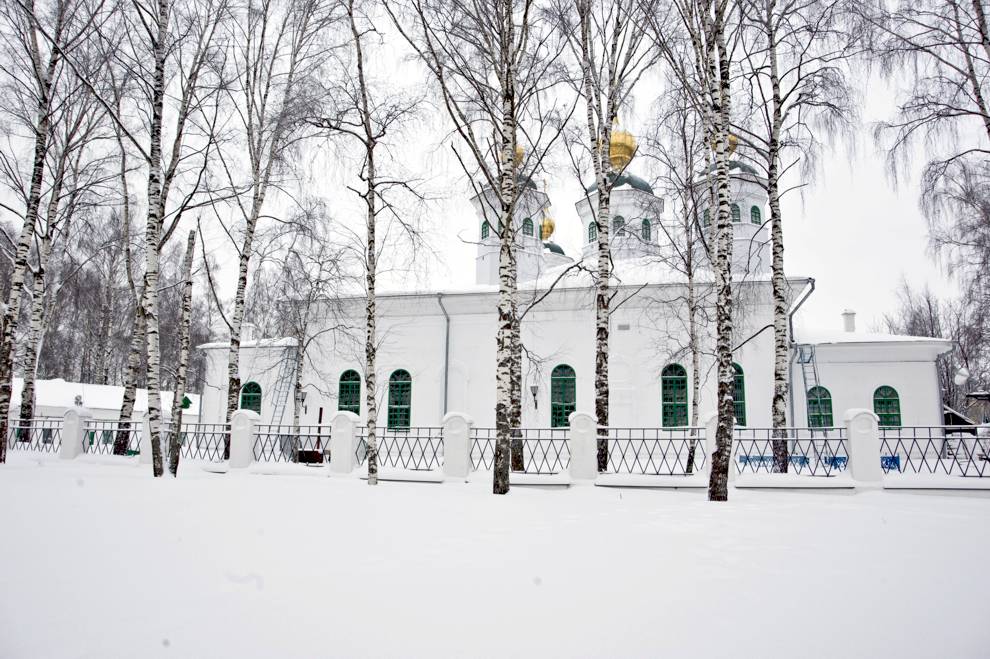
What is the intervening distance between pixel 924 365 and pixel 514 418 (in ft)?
44.4

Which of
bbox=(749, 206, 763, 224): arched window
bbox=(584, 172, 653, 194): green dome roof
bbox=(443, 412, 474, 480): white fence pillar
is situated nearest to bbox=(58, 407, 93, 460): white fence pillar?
bbox=(443, 412, 474, 480): white fence pillar

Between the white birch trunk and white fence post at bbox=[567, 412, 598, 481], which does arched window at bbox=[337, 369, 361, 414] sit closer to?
the white birch trunk

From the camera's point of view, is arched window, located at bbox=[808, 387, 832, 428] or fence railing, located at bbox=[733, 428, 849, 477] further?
arched window, located at bbox=[808, 387, 832, 428]

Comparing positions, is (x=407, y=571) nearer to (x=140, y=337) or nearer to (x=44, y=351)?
(x=140, y=337)

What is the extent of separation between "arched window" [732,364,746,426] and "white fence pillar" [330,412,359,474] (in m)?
11.4

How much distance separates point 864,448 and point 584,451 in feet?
15.3

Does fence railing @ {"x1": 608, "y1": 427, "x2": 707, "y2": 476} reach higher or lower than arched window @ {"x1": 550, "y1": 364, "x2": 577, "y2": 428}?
lower

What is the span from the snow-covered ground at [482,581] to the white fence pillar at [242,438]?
5.45 m

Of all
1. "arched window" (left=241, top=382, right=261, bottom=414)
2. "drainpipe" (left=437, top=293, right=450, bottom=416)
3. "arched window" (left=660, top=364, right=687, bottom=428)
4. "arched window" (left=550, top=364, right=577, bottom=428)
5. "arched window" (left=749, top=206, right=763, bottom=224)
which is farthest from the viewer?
"arched window" (left=241, top=382, right=261, bottom=414)

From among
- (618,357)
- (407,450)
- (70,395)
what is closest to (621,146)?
(618,357)

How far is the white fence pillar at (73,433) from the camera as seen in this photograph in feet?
45.3

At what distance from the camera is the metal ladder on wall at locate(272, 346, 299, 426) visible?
19562 mm

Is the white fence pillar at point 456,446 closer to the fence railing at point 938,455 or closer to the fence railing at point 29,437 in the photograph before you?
the fence railing at point 938,455

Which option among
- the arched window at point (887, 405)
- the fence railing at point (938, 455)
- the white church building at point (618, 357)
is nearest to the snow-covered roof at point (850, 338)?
the white church building at point (618, 357)
